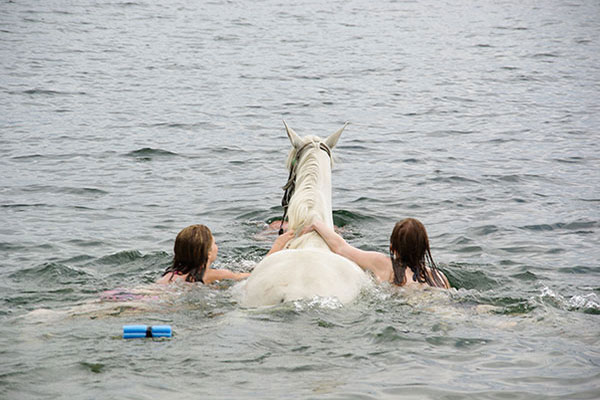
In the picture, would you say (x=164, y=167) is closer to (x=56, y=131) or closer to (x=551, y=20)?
(x=56, y=131)

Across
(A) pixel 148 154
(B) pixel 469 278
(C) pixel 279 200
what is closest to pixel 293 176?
(B) pixel 469 278

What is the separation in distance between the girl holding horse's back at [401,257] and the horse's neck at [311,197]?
8.4 inches

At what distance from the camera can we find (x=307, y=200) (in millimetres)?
7367

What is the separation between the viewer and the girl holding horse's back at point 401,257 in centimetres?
673

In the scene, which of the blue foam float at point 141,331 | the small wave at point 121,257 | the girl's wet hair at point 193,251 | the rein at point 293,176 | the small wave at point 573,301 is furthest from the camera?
the small wave at point 121,257

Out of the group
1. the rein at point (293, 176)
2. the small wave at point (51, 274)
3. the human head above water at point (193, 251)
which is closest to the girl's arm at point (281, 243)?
the human head above water at point (193, 251)

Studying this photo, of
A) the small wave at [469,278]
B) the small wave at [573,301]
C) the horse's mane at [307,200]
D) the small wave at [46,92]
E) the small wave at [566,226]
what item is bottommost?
the small wave at [469,278]

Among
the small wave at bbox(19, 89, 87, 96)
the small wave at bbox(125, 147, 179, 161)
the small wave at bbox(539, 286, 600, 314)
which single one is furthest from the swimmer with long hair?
the small wave at bbox(19, 89, 87, 96)

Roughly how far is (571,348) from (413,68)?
19.5 metres

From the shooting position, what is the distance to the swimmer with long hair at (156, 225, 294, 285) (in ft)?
22.7

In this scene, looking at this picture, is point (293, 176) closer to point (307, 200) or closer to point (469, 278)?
point (307, 200)

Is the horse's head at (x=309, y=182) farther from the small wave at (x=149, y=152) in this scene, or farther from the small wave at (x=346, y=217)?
the small wave at (x=149, y=152)

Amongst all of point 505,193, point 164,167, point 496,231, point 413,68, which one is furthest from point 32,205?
point 413,68

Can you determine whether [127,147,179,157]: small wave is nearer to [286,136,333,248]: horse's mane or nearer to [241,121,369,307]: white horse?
[286,136,333,248]: horse's mane
